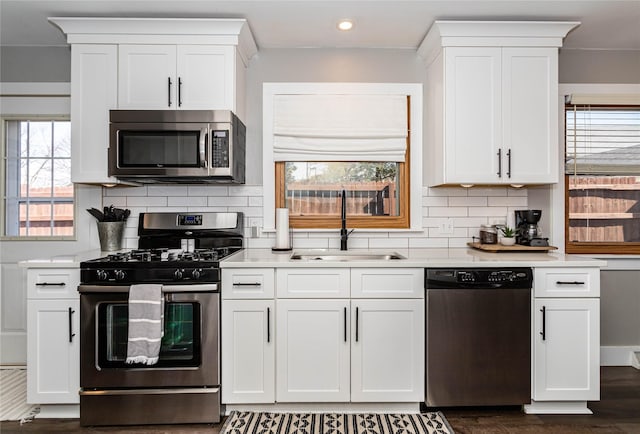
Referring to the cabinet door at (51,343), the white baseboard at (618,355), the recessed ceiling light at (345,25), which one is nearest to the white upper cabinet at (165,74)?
the recessed ceiling light at (345,25)

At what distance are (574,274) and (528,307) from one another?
0.34 metres

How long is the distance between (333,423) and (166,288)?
4.02 feet

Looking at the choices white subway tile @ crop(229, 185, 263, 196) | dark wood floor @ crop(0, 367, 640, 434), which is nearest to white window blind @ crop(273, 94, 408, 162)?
white subway tile @ crop(229, 185, 263, 196)

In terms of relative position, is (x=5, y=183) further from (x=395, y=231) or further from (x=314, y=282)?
(x=395, y=231)

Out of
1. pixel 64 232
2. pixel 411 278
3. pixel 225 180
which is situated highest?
pixel 225 180


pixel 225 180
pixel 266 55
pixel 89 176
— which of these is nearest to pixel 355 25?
pixel 266 55

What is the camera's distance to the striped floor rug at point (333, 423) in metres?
2.33

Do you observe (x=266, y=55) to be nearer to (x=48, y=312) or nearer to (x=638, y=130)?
(x=48, y=312)

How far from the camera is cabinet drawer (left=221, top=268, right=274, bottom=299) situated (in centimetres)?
246

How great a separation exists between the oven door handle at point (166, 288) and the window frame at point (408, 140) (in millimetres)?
859

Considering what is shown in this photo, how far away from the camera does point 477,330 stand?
2449 mm

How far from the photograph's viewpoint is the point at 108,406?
2.40m

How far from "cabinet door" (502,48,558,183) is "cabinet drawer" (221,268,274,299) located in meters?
1.72

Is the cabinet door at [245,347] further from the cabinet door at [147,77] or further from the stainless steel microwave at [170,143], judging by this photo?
the cabinet door at [147,77]
